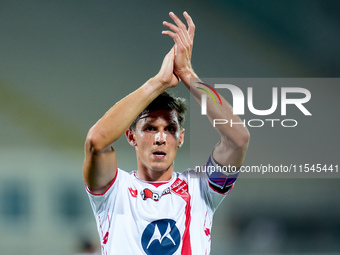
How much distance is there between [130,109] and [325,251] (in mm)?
5545

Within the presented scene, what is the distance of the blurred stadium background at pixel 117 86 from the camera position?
255 inches

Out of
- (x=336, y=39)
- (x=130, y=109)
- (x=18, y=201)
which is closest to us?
(x=130, y=109)

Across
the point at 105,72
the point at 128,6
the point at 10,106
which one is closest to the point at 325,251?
the point at 105,72

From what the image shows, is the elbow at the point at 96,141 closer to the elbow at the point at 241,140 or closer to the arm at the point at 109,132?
the arm at the point at 109,132

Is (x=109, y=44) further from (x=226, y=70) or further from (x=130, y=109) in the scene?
(x=130, y=109)

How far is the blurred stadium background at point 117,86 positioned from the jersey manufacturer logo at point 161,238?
4287 millimetres

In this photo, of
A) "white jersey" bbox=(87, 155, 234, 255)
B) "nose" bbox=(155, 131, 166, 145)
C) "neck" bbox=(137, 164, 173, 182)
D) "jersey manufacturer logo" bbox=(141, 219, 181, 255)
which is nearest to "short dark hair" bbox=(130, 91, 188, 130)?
"nose" bbox=(155, 131, 166, 145)

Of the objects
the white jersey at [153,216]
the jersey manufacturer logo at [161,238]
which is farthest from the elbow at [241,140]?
the jersey manufacturer logo at [161,238]

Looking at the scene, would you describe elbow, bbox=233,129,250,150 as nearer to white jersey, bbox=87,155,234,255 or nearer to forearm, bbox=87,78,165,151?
white jersey, bbox=87,155,234,255

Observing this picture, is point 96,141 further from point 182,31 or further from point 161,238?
point 182,31

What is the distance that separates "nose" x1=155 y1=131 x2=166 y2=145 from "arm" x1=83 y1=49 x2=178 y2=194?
22 cm

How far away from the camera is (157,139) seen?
91.1 inches

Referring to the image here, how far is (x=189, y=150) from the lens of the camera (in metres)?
7.01

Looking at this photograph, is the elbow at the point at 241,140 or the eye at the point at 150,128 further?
the eye at the point at 150,128
